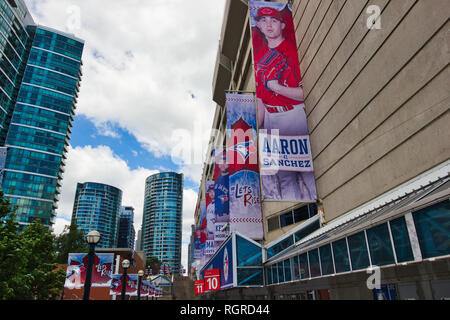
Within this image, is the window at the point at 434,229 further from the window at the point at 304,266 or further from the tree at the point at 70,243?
the tree at the point at 70,243

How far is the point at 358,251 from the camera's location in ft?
27.3

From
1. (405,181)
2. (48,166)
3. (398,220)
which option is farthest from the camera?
(48,166)

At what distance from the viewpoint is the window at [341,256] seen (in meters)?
8.98

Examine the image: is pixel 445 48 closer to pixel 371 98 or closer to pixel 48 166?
pixel 371 98

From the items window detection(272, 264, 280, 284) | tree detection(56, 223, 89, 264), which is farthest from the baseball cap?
tree detection(56, 223, 89, 264)

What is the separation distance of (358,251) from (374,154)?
4.81 meters

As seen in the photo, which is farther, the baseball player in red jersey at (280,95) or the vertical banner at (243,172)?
the vertical banner at (243,172)

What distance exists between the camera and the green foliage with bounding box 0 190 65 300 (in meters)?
17.3

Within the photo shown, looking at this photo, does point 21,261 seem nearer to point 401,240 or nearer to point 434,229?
point 401,240

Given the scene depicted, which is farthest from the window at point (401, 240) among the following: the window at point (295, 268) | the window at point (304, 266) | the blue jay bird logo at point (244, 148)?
the blue jay bird logo at point (244, 148)

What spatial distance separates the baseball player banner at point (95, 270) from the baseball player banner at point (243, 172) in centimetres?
1499

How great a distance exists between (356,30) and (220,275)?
18.9 m
